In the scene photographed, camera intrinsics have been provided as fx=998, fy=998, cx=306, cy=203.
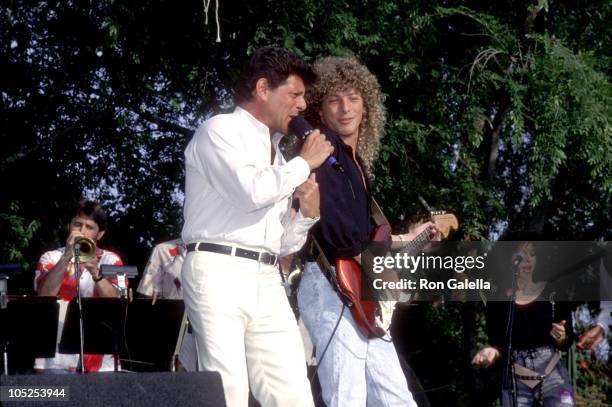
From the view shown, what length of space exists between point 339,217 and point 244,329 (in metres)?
0.89

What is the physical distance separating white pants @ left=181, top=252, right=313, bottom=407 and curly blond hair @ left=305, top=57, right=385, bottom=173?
1292 millimetres

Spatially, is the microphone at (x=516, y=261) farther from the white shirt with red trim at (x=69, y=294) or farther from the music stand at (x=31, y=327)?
the music stand at (x=31, y=327)

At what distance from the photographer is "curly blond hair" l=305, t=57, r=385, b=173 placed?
504cm

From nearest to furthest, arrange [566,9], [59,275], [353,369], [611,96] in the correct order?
[353,369] → [59,275] → [611,96] → [566,9]

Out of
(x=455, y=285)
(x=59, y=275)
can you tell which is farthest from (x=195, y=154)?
(x=455, y=285)

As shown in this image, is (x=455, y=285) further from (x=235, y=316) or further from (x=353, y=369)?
(x=235, y=316)

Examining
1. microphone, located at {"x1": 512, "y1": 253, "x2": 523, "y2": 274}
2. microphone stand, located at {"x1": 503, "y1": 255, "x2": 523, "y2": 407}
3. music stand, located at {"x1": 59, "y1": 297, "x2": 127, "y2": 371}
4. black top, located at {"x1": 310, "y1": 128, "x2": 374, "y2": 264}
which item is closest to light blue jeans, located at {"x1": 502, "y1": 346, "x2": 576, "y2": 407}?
microphone stand, located at {"x1": 503, "y1": 255, "x2": 523, "y2": 407}

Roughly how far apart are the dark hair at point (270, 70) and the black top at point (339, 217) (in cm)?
53

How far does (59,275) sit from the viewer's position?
262 inches

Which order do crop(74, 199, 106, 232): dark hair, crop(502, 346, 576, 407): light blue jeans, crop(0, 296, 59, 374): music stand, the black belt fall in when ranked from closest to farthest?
the black belt, crop(0, 296, 59, 374): music stand, crop(502, 346, 576, 407): light blue jeans, crop(74, 199, 106, 232): dark hair

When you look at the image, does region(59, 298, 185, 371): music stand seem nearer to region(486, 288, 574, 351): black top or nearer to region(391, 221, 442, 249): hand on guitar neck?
region(391, 221, 442, 249): hand on guitar neck

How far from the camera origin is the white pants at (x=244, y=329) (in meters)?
3.80

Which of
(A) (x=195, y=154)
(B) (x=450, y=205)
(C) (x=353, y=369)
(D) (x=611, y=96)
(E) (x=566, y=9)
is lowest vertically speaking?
(C) (x=353, y=369)

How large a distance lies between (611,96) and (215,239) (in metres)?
6.13
